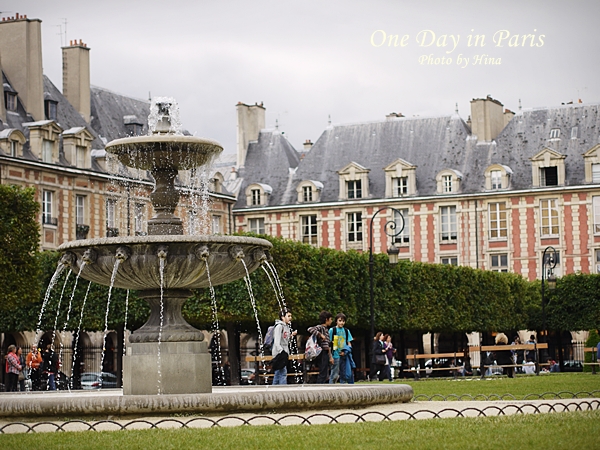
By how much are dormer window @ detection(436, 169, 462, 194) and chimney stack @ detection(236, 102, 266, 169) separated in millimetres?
12040

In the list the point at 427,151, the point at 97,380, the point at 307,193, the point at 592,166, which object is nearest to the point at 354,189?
the point at 307,193

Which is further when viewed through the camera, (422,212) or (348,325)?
(422,212)

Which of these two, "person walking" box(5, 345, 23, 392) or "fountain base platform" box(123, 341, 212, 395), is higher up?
"fountain base platform" box(123, 341, 212, 395)

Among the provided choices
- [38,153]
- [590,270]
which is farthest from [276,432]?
[590,270]

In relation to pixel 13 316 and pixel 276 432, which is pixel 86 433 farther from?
pixel 13 316

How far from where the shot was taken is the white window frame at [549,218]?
188 ft

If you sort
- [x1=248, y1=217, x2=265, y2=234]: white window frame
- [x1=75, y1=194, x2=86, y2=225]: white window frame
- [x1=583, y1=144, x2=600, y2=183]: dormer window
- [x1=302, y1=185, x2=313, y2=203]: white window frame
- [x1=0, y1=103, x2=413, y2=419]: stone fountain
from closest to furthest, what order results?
[x1=0, y1=103, x2=413, y2=419]: stone fountain → [x1=75, y1=194, x2=86, y2=225]: white window frame → [x1=583, y1=144, x2=600, y2=183]: dormer window → [x1=302, y1=185, x2=313, y2=203]: white window frame → [x1=248, y1=217, x2=265, y2=234]: white window frame

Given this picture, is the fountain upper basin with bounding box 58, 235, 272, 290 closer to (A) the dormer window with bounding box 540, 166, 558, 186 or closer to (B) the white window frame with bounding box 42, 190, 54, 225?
(B) the white window frame with bounding box 42, 190, 54, 225

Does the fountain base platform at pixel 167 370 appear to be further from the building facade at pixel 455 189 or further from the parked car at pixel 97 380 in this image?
the building facade at pixel 455 189

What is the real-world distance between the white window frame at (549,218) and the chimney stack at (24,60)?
84.4ft

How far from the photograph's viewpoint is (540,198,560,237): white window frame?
5728 centimetres

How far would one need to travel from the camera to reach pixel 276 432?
10.7 m

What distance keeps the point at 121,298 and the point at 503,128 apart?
31.6 metres

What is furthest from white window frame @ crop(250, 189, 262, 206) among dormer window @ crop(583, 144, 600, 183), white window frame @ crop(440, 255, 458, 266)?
dormer window @ crop(583, 144, 600, 183)
